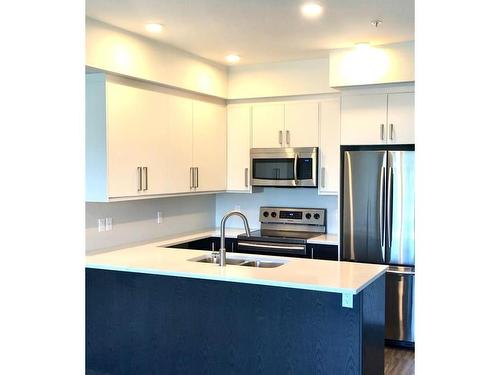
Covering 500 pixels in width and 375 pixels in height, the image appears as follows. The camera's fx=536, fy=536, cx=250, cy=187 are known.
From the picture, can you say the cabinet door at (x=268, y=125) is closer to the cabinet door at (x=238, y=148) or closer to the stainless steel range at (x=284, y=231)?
the cabinet door at (x=238, y=148)

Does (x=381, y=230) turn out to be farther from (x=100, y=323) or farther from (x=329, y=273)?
(x=100, y=323)

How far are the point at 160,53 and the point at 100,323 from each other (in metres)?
2.15

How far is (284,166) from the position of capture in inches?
200

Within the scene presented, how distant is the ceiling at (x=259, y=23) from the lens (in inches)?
131

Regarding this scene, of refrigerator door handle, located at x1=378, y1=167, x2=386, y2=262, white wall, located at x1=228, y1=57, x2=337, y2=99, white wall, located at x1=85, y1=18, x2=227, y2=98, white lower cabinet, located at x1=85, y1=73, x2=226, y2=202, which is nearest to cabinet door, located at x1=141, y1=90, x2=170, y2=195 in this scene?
white lower cabinet, located at x1=85, y1=73, x2=226, y2=202

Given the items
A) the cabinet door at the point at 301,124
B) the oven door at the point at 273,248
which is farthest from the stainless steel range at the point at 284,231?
the cabinet door at the point at 301,124

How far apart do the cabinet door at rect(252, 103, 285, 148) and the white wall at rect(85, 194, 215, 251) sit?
37.5 inches

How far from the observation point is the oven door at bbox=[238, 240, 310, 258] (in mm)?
4781

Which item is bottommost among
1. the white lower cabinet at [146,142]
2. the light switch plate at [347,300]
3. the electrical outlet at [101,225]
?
the light switch plate at [347,300]

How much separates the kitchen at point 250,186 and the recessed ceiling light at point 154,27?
0.05m

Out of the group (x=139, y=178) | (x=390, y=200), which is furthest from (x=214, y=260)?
(x=390, y=200)

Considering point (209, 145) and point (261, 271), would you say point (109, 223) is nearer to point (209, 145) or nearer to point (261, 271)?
point (209, 145)

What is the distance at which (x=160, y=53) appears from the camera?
14.2 feet
